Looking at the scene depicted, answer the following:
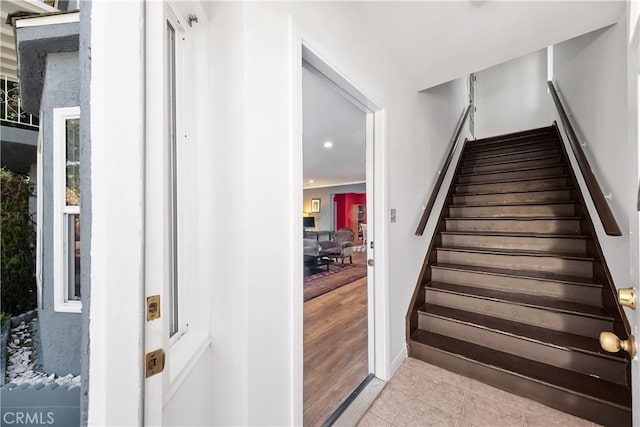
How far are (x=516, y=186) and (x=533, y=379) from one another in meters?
2.31

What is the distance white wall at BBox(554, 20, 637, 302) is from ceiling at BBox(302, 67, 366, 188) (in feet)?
6.12

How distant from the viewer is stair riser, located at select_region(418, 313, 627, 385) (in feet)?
5.41

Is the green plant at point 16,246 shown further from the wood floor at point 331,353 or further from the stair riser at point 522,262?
the stair riser at point 522,262

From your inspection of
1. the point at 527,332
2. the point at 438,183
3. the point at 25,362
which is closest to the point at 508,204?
the point at 438,183

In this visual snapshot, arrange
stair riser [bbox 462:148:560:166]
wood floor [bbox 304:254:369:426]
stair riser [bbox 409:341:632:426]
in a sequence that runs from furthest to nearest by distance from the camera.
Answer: stair riser [bbox 462:148:560:166] < wood floor [bbox 304:254:369:426] < stair riser [bbox 409:341:632:426]

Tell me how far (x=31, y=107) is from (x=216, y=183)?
1.69 feet

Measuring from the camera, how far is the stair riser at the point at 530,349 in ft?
5.41

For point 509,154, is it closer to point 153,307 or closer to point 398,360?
point 398,360

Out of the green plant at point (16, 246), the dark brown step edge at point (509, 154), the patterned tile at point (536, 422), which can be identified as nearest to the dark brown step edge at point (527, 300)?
the patterned tile at point (536, 422)

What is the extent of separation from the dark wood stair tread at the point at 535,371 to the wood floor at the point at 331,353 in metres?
0.58

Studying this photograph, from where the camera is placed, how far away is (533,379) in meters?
1.71

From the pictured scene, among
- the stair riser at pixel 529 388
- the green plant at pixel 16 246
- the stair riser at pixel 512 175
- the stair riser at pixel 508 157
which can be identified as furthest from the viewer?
the stair riser at pixel 508 157

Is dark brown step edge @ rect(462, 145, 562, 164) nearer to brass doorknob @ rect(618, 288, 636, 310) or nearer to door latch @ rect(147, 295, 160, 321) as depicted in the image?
brass doorknob @ rect(618, 288, 636, 310)

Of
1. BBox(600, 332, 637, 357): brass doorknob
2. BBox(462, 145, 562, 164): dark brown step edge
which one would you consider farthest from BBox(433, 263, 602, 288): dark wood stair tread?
BBox(462, 145, 562, 164): dark brown step edge
